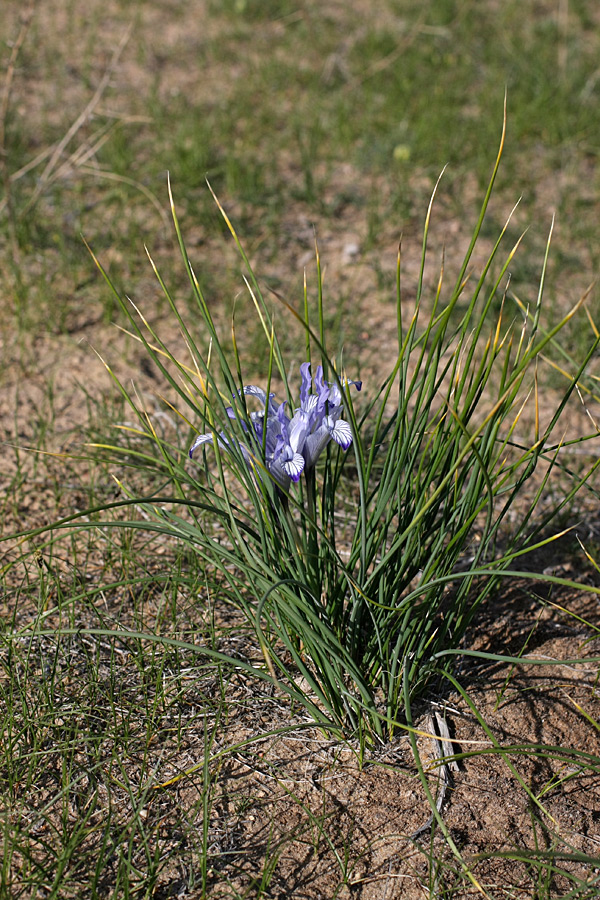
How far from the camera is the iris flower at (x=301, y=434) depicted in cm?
140

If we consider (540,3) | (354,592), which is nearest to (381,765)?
(354,592)

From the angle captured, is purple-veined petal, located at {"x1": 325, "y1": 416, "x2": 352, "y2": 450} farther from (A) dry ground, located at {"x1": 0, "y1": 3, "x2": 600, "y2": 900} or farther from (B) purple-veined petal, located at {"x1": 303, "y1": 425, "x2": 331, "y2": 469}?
(A) dry ground, located at {"x1": 0, "y1": 3, "x2": 600, "y2": 900}

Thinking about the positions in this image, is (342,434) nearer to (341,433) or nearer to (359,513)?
(341,433)

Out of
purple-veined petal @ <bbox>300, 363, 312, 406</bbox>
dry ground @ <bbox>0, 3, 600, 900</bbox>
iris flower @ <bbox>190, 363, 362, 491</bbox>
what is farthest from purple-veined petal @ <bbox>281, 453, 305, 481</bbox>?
dry ground @ <bbox>0, 3, 600, 900</bbox>

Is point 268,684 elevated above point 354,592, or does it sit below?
below

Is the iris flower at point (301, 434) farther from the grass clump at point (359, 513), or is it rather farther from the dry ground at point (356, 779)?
the dry ground at point (356, 779)

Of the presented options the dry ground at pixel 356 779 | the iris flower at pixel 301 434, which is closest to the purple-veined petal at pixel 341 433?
the iris flower at pixel 301 434

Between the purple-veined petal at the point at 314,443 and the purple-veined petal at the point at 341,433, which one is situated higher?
the purple-veined petal at the point at 341,433

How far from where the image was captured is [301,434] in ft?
4.63

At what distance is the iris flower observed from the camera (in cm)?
140

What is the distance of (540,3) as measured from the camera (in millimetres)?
5480

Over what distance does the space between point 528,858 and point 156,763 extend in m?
0.73

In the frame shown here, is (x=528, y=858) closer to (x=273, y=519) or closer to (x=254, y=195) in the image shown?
(x=273, y=519)

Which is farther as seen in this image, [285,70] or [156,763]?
[285,70]
